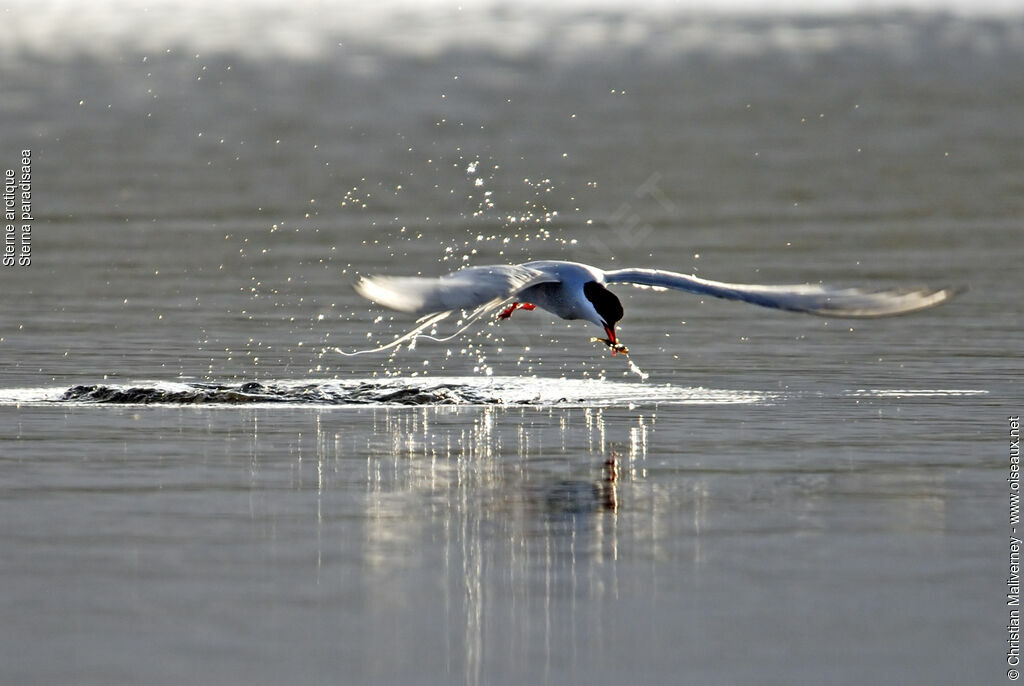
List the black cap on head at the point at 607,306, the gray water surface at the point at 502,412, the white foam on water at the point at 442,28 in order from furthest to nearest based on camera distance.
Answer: the white foam on water at the point at 442,28 < the black cap on head at the point at 607,306 < the gray water surface at the point at 502,412

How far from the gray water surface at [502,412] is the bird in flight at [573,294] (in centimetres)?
60

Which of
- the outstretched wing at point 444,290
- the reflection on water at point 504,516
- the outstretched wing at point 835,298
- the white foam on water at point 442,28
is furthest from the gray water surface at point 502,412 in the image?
the white foam on water at point 442,28

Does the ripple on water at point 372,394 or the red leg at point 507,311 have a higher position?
the red leg at point 507,311

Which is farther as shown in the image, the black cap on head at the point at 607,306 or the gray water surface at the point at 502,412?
the black cap on head at the point at 607,306

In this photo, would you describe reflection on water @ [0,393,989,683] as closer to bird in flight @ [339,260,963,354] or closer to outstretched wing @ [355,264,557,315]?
bird in flight @ [339,260,963,354]

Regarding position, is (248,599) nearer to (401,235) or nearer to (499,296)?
(499,296)

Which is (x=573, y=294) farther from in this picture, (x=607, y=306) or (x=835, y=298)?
(x=835, y=298)

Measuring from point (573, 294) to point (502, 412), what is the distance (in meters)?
1.08

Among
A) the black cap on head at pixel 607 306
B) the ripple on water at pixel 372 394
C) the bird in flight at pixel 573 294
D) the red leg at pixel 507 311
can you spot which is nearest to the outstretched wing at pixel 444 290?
the bird in flight at pixel 573 294

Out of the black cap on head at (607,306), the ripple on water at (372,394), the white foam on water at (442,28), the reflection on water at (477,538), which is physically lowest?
the reflection on water at (477,538)

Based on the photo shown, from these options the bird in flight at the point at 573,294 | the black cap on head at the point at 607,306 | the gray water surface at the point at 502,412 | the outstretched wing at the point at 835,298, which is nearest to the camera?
the gray water surface at the point at 502,412

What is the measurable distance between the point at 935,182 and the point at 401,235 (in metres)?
8.00

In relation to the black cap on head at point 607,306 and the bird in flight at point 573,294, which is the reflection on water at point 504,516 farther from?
the bird in flight at point 573,294

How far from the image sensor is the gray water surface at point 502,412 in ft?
26.8
